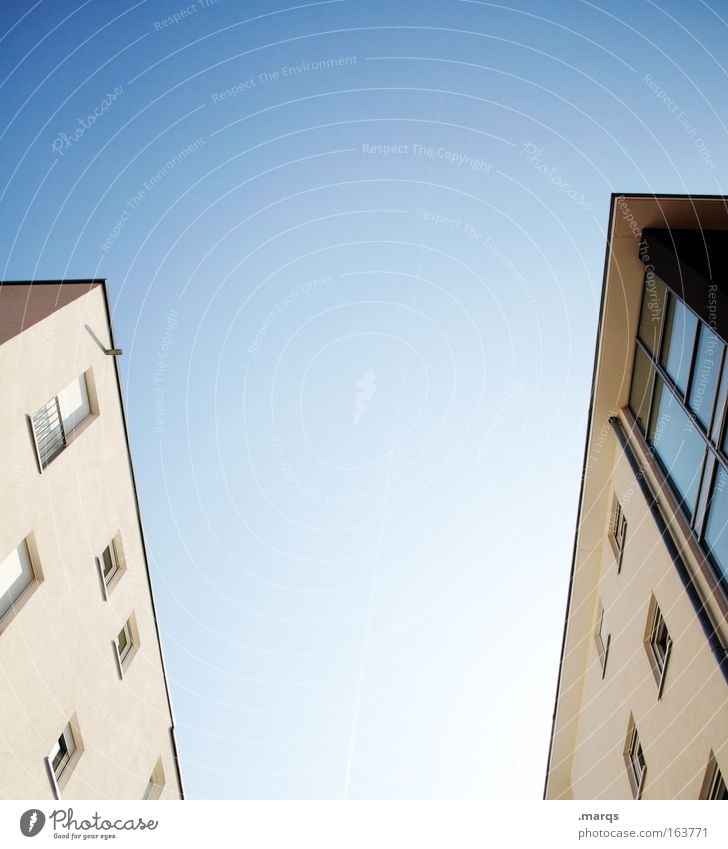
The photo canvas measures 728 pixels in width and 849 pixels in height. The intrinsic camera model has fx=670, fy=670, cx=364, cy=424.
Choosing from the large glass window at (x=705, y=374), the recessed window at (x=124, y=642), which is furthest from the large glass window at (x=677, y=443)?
the recessed window at (x=124, y=642)

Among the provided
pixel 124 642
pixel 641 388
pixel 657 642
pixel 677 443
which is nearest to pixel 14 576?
pixel 124 642

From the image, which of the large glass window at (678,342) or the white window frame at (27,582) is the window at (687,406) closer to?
the large glass window at (678,342)

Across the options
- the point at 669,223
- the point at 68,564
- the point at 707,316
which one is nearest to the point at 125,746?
the point at 68,564

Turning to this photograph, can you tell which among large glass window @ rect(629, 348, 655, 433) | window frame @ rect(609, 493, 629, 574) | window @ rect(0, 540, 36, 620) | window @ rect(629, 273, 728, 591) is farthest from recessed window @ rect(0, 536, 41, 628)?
large glass window @ rect(629, 348, 655, 433)

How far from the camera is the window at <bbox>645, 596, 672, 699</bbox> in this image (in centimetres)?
1082

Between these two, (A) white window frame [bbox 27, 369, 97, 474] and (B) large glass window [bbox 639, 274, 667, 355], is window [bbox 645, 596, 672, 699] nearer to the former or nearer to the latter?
(B) large glass window [bbox 639, 274, 667, 355]

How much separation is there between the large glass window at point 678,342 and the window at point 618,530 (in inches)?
143

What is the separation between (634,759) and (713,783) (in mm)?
3881

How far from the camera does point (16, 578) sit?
1055cm

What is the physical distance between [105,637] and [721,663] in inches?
432

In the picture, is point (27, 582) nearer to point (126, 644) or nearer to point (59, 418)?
point (59, 418)

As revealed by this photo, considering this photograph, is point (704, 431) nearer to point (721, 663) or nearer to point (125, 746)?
point (721, 663)

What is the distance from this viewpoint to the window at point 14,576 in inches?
399

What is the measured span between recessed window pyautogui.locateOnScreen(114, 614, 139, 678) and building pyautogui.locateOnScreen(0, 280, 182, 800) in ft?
0.12
